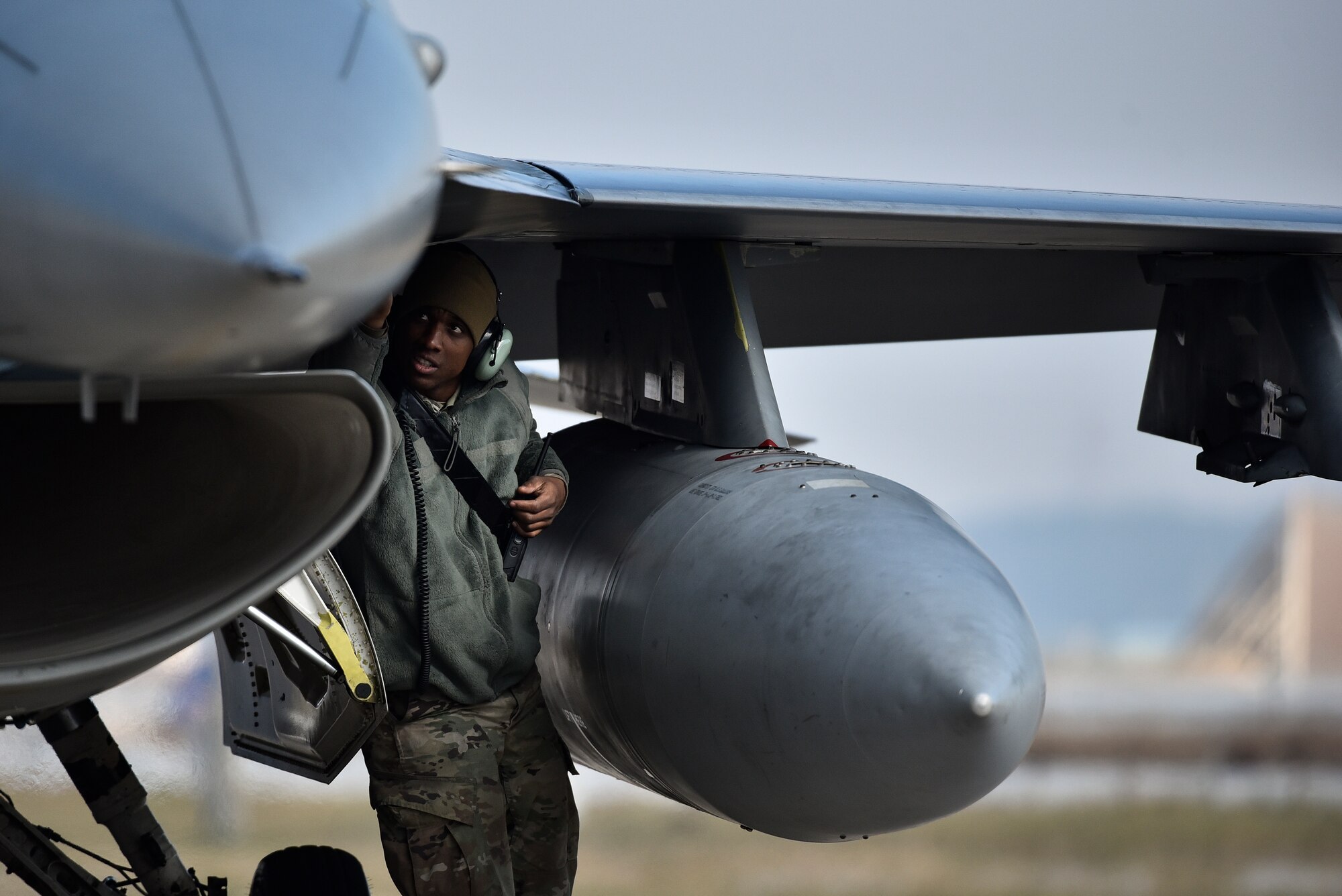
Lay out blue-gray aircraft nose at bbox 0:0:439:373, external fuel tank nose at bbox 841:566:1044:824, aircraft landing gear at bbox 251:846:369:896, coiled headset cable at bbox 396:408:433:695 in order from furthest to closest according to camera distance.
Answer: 1. aircraft landing gear at bbox 251:846:369:896
2. coiled headset cable at bbox 396:408:433:695
3. external fuel tank nose at bbox 841:566:1044:824
4. blue-gray aircraft nose at bbox 0:0:439:373

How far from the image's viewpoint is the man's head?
230 cm

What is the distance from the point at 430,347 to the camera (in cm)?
230

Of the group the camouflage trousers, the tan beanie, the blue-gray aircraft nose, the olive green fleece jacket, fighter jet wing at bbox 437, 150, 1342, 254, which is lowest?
the camouflage trousers

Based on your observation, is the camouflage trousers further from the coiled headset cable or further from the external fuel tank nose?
the external fuel tank nose

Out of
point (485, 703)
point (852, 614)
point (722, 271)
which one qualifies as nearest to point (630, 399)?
point (722, 271)

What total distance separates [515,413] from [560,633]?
0.40 metres

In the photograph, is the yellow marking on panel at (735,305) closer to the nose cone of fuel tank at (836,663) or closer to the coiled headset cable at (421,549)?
the nose cone of fuel tank at (836,663)

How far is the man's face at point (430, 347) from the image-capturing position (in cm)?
231

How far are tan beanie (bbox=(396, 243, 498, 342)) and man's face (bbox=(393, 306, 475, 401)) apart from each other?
15 mm

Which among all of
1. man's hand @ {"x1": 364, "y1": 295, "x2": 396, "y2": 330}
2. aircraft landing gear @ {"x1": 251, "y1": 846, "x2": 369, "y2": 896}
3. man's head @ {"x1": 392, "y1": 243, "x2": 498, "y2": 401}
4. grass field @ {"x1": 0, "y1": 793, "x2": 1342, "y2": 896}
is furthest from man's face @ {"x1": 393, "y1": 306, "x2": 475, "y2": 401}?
grass field @ {"x1": 0, "y1": 793, "x2": 1342, "y2": 896}

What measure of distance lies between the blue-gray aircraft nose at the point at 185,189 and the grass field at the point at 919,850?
416 centimetres

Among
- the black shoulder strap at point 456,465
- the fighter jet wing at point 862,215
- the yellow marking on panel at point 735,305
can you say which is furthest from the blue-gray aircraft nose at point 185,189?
the yellow marking on panel at point 735,305

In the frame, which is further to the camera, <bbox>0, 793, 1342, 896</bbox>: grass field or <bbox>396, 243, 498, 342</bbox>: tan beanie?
<bbox>0, 793, 1342, 896</bbox>: grass field

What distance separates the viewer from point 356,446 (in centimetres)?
153
